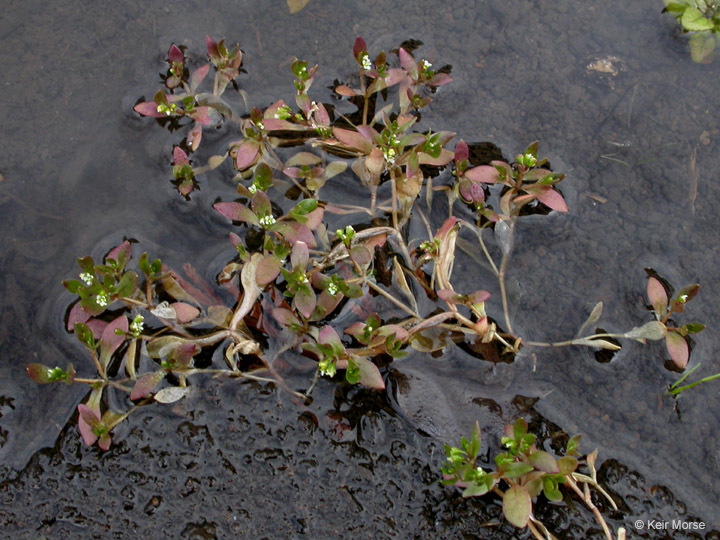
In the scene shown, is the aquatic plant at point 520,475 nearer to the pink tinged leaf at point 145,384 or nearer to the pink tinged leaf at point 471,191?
the pink tinged leaf at point 471,191

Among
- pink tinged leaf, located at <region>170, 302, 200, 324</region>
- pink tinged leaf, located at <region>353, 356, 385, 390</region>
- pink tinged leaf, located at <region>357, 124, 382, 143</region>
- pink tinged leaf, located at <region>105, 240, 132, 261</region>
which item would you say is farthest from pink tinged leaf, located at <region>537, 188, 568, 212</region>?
pink tinged leaf, located at <region>105, 240, 132, 261</region>

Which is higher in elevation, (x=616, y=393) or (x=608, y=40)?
(x=608, y=40)

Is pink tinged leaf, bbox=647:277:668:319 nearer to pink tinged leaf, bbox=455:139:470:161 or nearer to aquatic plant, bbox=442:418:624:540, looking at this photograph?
aquatic plant, bbox=442:418:624:540

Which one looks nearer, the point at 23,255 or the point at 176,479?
the point at 176,479

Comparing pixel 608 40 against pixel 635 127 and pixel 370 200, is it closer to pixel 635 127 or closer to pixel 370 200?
pixel 635 127

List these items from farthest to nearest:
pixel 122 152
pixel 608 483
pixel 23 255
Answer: pixel 122 152 → pixel 23 255 → pixel 608 483

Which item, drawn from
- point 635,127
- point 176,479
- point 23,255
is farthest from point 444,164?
point 23,255

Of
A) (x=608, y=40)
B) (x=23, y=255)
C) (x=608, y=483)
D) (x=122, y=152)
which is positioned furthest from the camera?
(x=608, y=40)

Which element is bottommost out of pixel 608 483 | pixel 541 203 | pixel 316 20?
pixel 608 483
